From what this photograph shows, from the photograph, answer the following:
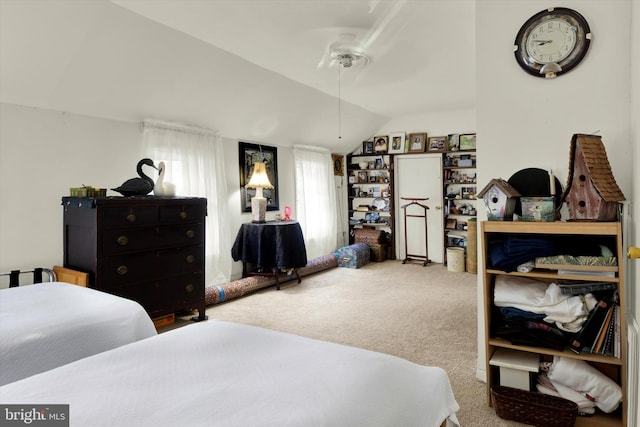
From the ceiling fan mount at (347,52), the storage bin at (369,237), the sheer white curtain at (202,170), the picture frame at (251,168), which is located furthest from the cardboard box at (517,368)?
the storage bin at (369,237)

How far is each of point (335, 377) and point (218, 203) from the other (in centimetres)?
387

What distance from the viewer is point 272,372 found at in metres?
1.14

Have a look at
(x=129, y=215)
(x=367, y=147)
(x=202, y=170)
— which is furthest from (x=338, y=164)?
(x=129, y=215)

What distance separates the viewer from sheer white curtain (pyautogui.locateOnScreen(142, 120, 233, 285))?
4.07 metres

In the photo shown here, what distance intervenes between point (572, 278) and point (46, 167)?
3.76 meters

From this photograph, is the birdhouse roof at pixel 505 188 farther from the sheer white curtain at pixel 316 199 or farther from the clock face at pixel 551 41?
the sheer white curtain at pixel 316 199

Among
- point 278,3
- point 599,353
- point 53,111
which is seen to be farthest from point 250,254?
point 599,353

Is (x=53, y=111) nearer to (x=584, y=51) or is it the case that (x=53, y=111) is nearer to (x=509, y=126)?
(x=509, y=126)

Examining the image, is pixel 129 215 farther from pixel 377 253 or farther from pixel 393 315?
pixel 377 253

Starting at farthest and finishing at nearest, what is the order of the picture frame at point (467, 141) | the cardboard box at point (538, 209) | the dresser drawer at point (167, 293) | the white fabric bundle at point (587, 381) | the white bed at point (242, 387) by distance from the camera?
the picture frame at point (467, 141) < the dresser drawer at point (167, 293) < the cardboard box at point (538, 209) < the white fabric bundle at point (587, 381) < the white bed at point (242, 387)

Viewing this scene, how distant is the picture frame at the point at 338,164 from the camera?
7.05 m

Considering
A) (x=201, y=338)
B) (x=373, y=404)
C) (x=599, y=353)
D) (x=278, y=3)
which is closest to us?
(x=373, y=404)

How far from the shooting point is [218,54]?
3.64 meters

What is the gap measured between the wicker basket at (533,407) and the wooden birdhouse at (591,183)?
932 millimetres
